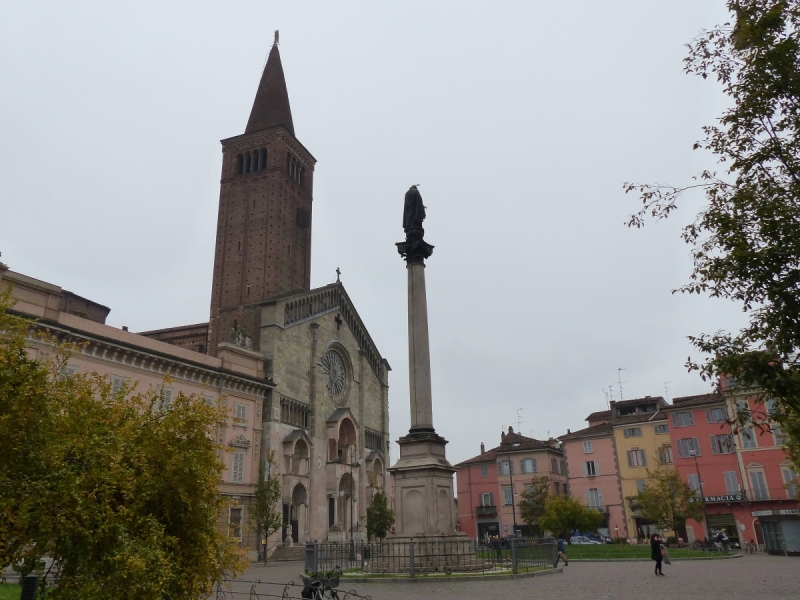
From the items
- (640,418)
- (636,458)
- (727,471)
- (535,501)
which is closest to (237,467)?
(535,501)

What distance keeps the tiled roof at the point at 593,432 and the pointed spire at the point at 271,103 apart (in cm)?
4126

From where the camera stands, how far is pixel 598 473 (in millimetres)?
53938

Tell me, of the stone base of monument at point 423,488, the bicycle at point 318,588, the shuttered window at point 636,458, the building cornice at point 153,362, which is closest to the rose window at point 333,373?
the building cornice at point 153,362

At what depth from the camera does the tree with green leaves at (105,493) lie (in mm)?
6766

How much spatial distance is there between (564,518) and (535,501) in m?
7.52

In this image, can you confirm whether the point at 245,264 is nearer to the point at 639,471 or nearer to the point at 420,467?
the point at 639,471

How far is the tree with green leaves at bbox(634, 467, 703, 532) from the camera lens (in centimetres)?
4072

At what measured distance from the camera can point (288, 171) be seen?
204 feet

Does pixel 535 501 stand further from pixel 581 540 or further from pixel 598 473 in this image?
pixel 598 473

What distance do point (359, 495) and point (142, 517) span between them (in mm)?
44670

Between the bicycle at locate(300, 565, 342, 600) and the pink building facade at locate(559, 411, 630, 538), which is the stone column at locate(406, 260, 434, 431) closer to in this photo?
the bicycle at locate(300, 565, 342, 600)

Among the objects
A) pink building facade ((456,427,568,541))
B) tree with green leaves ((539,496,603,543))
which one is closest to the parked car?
tree with green leaves ((539,496,603,543))

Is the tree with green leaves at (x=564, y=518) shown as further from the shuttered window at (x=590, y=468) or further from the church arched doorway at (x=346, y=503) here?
the church arched doorway at (x=346, y=503)

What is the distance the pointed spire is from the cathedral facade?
0.14m
